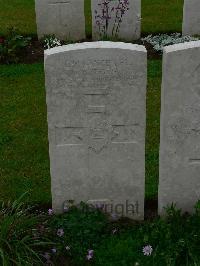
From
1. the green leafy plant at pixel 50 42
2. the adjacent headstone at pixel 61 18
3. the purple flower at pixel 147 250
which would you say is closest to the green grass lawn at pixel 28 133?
the green leafy plant at pixel 50 42

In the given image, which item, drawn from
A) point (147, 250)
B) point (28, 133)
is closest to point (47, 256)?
point (147, 250)

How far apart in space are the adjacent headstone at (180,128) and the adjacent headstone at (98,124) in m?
0.20

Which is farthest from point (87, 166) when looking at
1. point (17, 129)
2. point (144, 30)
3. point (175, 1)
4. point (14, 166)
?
point (175, 1)

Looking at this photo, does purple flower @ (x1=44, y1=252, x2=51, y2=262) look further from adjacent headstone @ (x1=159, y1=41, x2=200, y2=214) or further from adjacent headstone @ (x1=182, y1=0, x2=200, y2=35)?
adjacent headstone @ (x1=182, y1=0, x2=200, y2=35)

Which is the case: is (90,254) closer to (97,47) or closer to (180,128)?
(180,128)

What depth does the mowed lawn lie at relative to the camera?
10836mm

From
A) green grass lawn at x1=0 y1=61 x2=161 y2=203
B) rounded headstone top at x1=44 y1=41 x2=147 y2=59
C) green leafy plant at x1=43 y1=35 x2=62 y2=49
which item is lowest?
green grass lawn at x1=0 y1=61 x2=161 y2=203

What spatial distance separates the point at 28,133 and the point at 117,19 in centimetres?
375

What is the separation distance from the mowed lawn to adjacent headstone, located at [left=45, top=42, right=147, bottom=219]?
19.6ft

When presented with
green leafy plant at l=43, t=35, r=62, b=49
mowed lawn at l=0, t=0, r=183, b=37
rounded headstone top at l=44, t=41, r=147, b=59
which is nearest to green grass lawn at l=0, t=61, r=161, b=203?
green leafy plant at l=43, t=35, r=62, b=49

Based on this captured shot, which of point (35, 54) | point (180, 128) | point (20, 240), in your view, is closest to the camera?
point (20, 240)

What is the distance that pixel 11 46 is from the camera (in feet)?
30.9

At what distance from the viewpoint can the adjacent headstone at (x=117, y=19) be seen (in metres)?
9.65

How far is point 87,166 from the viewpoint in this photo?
5035 millimetres
